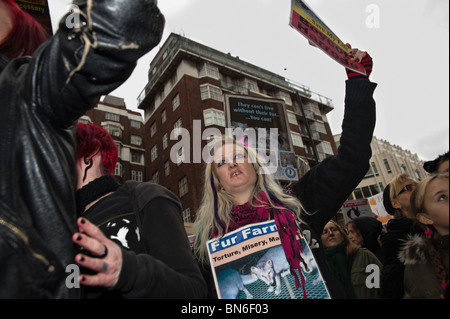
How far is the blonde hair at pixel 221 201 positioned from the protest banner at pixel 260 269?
18cm

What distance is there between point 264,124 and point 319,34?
4658 mm

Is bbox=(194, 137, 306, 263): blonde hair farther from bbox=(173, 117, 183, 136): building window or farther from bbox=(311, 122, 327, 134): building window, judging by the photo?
bbox=(311, 122, 327, 134): building window

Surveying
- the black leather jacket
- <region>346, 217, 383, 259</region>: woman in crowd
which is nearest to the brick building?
<region>346, 217, 383, 259</region>: woman in crowd

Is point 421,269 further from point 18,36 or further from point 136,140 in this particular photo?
point 136,140

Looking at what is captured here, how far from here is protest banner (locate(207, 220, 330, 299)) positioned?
1.62 metres

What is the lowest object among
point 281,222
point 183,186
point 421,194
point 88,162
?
point 421,194

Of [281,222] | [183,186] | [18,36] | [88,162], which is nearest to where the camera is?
[18,36]

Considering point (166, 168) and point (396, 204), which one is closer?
point (396, 204)

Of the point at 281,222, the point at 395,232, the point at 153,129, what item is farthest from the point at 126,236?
the point at 153,129

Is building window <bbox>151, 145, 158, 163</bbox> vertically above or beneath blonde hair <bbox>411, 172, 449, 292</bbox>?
above

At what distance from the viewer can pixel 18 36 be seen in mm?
1252

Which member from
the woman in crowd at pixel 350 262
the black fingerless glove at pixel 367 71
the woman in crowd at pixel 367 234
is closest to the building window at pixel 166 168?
the woman in crowd at pixel 367 234

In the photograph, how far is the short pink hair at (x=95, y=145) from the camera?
166 cm

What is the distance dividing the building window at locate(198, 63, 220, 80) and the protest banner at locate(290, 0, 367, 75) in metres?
22.5
